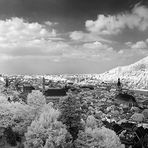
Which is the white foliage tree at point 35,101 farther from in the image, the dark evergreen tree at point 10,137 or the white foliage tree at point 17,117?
the dark evergreen tree at point 10,137

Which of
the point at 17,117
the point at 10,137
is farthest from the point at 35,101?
the point at 10,137

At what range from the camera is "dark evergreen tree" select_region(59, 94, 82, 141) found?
27.6 meters

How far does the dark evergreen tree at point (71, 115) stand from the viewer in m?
27.6

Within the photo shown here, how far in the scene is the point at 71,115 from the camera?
27.7 m

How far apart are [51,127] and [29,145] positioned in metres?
3.01

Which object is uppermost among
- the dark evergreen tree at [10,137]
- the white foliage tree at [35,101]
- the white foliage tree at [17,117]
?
the white foliage tree at [35,101]

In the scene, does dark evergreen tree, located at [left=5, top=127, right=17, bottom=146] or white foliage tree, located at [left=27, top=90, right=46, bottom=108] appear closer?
dark evergreen tree, located at [left=5, top=127, right=17, bottom=146]

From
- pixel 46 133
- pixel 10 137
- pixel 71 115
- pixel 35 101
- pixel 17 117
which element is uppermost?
pixel 35 101

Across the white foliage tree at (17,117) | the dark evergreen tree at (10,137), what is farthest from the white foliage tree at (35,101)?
the dark evergreen tree at (10,137)

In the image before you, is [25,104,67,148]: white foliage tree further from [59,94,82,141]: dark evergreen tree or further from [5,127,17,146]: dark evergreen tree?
[5,127,17,146]: dark evergreen tree

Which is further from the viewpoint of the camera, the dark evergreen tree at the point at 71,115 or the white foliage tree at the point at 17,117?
the white foliage tree at the point at 17,117

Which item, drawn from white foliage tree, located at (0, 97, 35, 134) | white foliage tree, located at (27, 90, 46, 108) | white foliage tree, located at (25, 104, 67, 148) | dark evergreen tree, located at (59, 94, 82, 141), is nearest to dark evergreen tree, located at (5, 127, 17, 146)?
white foliage tree, located at (0, 97, 35, 134)

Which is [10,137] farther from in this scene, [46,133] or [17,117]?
[46,133]

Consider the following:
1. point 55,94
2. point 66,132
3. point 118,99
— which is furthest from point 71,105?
point 118,99
